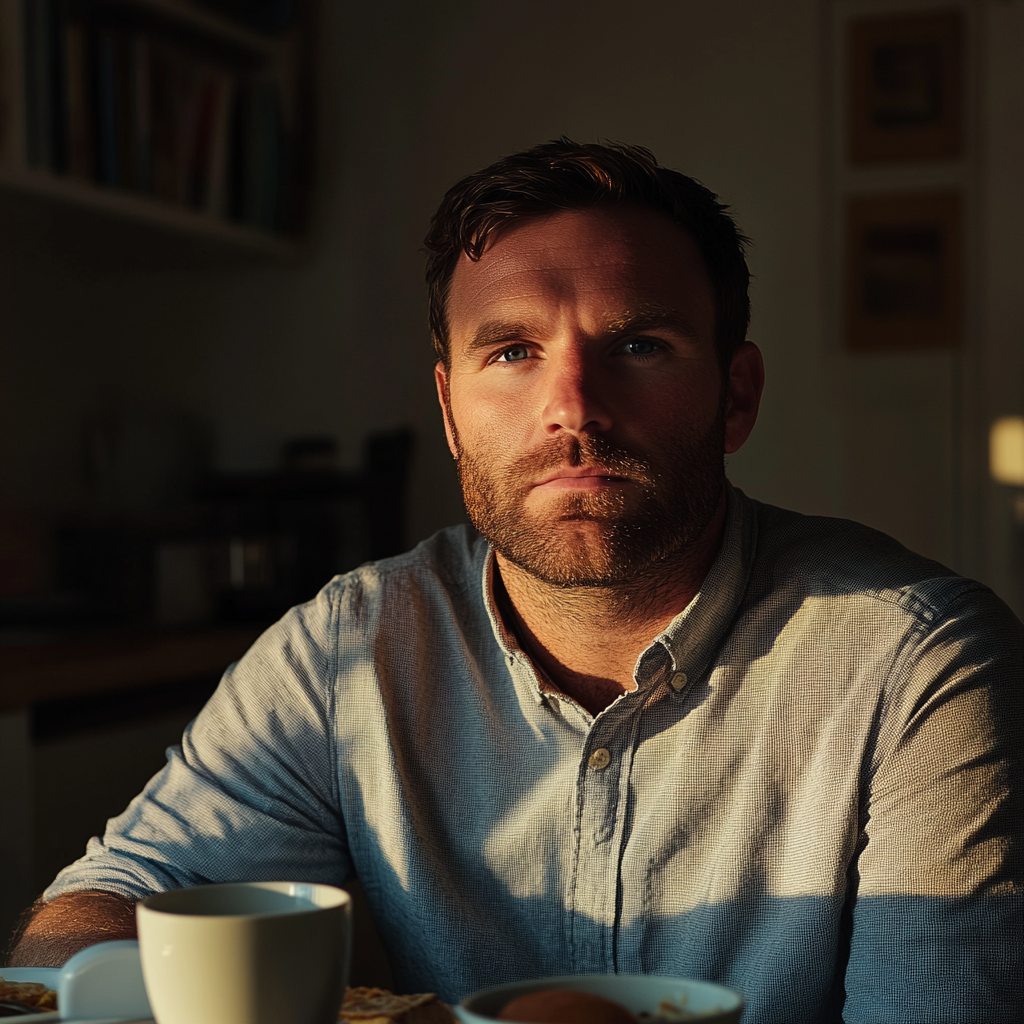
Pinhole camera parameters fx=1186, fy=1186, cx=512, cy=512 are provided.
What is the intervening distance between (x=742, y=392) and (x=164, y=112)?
1.81 metres

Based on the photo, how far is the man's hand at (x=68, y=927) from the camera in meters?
0.82

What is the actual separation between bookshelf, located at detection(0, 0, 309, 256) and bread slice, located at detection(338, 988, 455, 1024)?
6.35ft

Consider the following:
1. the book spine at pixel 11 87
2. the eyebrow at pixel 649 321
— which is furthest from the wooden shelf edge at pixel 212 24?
the eyebrow at pixel 649 321

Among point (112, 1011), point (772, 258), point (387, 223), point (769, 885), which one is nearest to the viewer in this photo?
point (112, 1011)

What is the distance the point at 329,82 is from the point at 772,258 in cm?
118

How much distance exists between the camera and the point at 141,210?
242 cm

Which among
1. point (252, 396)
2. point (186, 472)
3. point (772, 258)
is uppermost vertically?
point (772, 258)

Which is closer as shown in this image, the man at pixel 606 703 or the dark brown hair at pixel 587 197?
the man at pixel 606 703

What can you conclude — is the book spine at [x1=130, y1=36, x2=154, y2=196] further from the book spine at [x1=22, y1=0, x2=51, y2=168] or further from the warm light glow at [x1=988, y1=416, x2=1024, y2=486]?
the warm light glow at [x1=988, y1=416, x2=1024, y2=486]

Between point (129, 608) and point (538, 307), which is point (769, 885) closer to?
point (538, 307)

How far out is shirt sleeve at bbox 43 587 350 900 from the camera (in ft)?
3.16

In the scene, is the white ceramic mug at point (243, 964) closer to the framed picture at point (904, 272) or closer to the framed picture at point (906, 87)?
the framed picture at point (904, 272)

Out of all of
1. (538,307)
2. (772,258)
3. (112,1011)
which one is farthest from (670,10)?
(112,1011)

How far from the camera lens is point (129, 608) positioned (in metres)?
2.49
